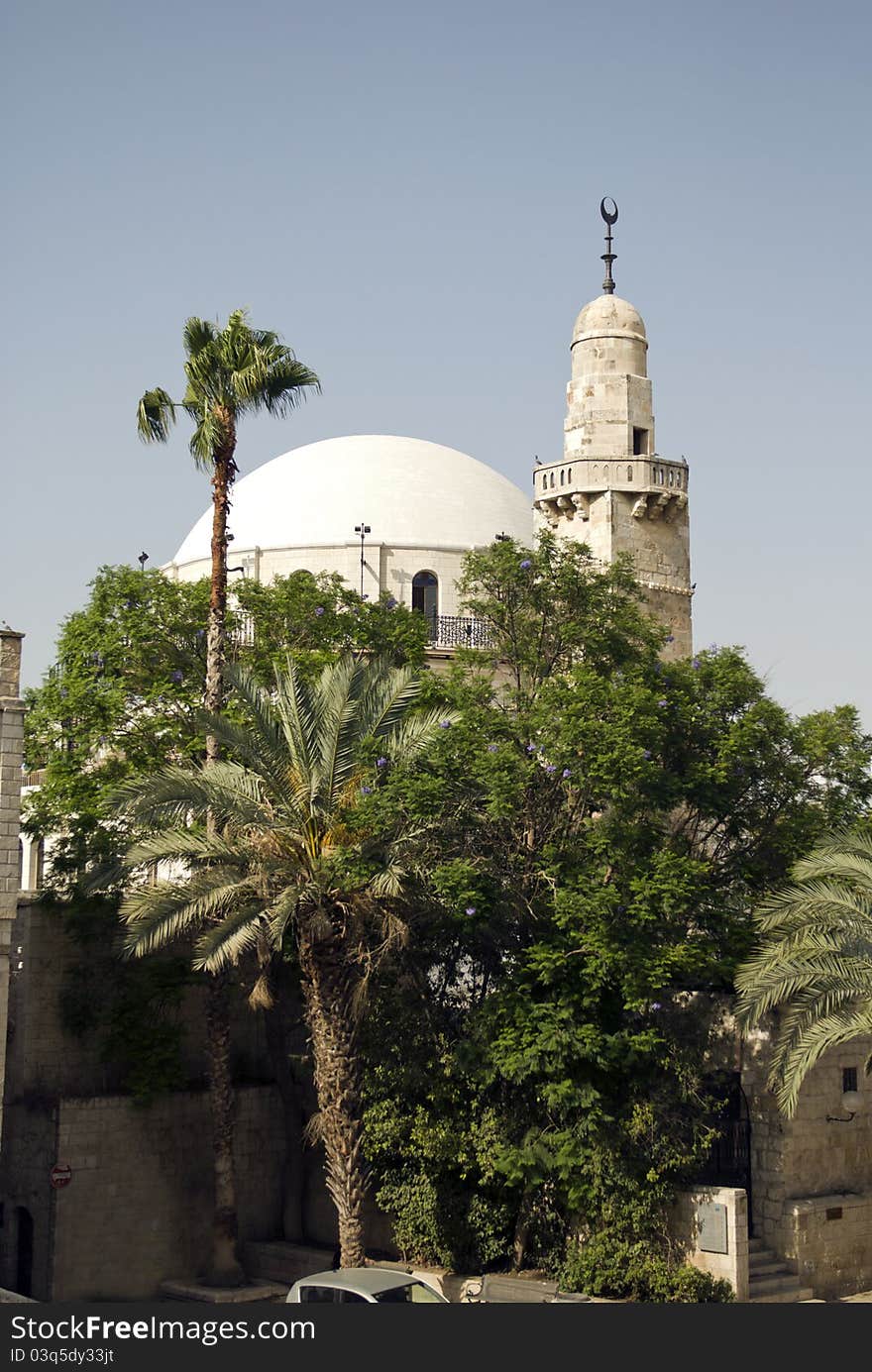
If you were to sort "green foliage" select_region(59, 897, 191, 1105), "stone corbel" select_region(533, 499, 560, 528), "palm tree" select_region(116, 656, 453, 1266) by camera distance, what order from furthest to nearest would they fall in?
1. "stone corbel" select_region(533, 499, 560, 528)
2. "green foliage" select_region(59, 897, 191, 1105)
3. "palm tree" select_region(116, 656, 453, 1266)

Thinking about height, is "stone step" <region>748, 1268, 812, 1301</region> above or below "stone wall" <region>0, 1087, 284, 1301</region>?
below

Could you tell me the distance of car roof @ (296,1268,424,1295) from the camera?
16.1 m

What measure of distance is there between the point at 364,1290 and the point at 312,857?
5266 millimetres

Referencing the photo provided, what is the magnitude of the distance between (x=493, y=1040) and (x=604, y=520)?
12349 mm

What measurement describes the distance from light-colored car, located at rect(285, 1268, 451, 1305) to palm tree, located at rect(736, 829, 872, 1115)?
5.00 metres

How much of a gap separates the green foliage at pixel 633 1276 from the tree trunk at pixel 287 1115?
18.4ft

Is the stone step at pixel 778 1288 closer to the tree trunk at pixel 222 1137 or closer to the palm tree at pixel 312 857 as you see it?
the palm tree at pixel 312 857

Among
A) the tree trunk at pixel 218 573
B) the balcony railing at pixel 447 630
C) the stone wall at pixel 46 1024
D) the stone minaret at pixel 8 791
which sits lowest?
the stone wall at pixel 46 1024

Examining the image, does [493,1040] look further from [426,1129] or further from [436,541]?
[436,541]

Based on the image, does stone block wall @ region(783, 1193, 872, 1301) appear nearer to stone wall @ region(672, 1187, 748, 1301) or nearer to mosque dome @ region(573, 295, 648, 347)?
stone wall @ region(672, 1187, 748, 1301)

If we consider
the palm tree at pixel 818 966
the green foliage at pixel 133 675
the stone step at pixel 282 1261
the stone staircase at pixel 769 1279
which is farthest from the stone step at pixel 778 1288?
the green foliage at pixel 133 675

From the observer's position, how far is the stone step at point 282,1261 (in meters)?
22.8

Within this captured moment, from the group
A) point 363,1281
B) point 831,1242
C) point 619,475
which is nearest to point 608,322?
point 619,475

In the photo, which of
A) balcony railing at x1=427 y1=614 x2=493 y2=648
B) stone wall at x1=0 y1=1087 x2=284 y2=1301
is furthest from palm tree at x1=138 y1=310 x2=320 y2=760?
balcony railing at x1=427 y1=614 x2=493 y2=648
